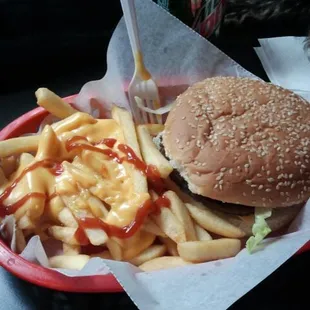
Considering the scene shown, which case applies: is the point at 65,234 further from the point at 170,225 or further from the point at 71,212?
the point at 170,225

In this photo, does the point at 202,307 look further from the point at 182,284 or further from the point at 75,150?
the point at 75,150

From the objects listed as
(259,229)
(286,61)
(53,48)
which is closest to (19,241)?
(259,229)

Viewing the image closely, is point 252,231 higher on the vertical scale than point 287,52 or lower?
lower

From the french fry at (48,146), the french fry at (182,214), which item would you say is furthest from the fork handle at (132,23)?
the french fry at (182,214)

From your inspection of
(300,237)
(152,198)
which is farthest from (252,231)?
(152,198)

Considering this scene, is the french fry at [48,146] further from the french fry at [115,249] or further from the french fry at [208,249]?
the french fry at [208,249]
